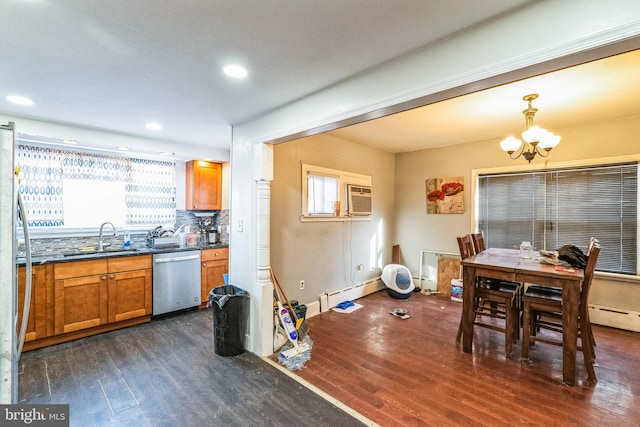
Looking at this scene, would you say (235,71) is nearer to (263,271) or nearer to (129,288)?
(263,271)

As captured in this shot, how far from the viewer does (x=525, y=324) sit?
256 cm

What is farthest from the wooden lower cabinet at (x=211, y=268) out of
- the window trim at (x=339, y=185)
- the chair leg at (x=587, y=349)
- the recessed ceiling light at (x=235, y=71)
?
the chair leg at (x=587, y=349)

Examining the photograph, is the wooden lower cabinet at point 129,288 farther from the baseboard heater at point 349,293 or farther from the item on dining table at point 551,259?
the item on dining table at point 551,259

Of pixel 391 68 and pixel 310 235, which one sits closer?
pixel 391 68

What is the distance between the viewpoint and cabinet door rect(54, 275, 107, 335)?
2984 mm

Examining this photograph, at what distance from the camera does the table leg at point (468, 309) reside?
9.12ft

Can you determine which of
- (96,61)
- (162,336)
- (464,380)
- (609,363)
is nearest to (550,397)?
(464,380)

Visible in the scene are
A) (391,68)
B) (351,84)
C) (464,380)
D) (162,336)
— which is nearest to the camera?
(391,68)

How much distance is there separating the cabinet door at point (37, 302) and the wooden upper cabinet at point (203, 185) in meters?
1.93

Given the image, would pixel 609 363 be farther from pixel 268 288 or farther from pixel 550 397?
pixel 268 288

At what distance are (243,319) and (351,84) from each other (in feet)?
7.90

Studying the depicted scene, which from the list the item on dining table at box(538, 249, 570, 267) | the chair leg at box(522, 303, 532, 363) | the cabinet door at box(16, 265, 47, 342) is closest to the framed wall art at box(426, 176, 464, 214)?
the item on dining table at box(538, 249, 570, 267)

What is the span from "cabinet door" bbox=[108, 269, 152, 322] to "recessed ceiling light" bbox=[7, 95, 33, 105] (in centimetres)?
187

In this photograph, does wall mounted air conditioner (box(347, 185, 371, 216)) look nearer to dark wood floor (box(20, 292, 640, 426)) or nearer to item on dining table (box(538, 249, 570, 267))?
dark wood floor (box(20, 292, 640, 426))
